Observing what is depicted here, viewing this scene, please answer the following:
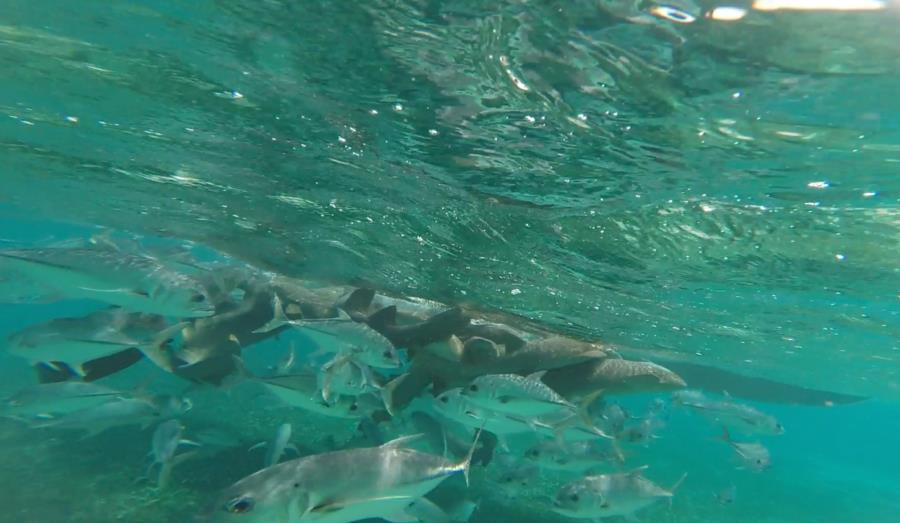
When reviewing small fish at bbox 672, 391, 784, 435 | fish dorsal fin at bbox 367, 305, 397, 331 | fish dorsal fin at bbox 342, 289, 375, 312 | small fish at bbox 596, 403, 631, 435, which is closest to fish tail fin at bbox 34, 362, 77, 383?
fish dorsal fin at bbox 342, 289, 375, 312

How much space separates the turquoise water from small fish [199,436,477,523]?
5.08 meters

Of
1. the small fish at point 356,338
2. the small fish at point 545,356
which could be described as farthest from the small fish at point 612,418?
the small fish at point 356,338

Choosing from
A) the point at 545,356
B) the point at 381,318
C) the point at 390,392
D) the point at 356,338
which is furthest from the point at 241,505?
the point at 545,356

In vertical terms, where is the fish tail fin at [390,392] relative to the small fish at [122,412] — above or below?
above

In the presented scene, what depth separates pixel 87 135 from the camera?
1375 cm

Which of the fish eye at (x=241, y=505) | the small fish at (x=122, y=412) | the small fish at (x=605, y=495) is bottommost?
the small fish at (x=122, y=412)

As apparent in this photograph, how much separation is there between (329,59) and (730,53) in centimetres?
531

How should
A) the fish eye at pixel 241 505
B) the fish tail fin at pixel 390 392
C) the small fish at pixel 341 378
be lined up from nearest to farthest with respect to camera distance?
the fish eye at pixel 241 505 → the small fish at pixel 341 378 → the fish tail fin at pixel 390 392

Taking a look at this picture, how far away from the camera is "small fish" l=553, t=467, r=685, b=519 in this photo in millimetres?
8625

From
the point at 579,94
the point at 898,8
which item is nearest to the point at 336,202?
the point at 579,94

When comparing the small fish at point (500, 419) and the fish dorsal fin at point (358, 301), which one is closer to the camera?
the small fish at point (500, 419)

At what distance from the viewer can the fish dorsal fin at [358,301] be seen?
12.1 meters

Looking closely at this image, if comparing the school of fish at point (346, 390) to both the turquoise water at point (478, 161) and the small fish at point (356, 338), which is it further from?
the turquoise water at point (478, 161)

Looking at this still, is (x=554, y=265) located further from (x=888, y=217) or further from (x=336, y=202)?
(x=888, y=217)
